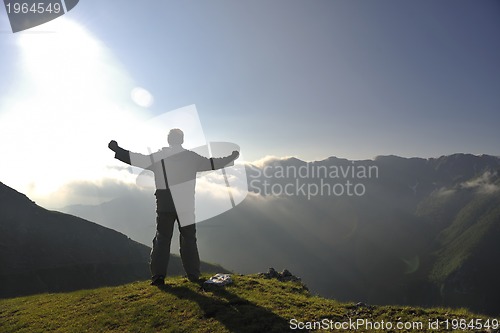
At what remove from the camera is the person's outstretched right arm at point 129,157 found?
12.5 m

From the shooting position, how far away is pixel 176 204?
13.0m

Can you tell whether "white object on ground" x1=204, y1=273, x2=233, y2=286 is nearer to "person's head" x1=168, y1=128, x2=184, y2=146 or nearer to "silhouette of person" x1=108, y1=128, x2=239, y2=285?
"silhouette of person" x1=108, y1=128, x2=239, y2=285

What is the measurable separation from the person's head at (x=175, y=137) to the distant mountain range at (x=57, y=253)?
152275 millimetres

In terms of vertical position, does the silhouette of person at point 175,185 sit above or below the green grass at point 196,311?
above

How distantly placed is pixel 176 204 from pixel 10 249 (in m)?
188

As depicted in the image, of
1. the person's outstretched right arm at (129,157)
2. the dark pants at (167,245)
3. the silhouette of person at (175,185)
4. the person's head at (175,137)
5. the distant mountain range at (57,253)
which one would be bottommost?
the distant mountain range at (57,253)

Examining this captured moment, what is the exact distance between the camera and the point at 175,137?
43.3 feet

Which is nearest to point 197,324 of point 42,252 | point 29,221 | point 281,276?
point 281,276

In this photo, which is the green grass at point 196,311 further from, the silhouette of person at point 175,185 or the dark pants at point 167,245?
the silhouette of person at point 175,185

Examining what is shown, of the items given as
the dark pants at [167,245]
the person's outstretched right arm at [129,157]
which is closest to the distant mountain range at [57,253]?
the dark pants at [167,245]

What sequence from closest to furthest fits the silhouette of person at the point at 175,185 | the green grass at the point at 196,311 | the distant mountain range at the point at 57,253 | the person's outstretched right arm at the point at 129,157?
the green grass at the point at 196,311, the person's outstretched right arm at the point at 129,157, the silhouette of person at the point at 175,185, the distant mountain range at the point at 57,253

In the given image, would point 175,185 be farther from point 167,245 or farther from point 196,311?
point 196,311

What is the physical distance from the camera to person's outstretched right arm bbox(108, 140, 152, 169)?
12.5 metres

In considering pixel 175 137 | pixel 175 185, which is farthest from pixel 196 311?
pixel 175 137
